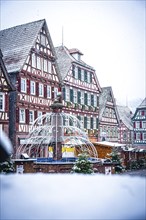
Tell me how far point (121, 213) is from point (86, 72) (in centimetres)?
3425

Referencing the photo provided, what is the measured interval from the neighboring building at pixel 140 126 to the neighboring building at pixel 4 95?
35183 mm

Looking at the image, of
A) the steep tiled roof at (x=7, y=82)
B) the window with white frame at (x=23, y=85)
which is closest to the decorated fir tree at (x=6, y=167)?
the steep tiled roof at (x=7, y=82)

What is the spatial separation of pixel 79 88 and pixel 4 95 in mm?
12229

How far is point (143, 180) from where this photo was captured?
370 cm

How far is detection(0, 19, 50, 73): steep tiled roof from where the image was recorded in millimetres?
27609

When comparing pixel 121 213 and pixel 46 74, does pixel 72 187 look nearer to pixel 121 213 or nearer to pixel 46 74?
pixel 121 213

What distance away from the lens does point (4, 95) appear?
24.9 m

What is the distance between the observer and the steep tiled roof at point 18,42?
1087 inches

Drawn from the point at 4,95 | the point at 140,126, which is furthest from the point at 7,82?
the point at 140,126

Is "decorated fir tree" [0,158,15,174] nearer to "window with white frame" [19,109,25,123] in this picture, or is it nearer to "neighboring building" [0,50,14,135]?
"neighboring building" [0,50,14,135]

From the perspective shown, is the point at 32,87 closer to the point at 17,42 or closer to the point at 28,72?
the point at 28,72

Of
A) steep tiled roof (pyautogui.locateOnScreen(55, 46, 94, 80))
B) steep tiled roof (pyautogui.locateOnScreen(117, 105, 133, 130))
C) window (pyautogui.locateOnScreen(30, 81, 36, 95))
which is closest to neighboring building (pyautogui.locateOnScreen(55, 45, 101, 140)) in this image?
steep tiled roof (pyautogui.locateOnScreen(55, 46, 94, 80))

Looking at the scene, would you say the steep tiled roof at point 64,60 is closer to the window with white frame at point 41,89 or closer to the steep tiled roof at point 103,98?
the window with white frame at point 41,89

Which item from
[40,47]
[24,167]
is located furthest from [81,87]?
[24,167]
